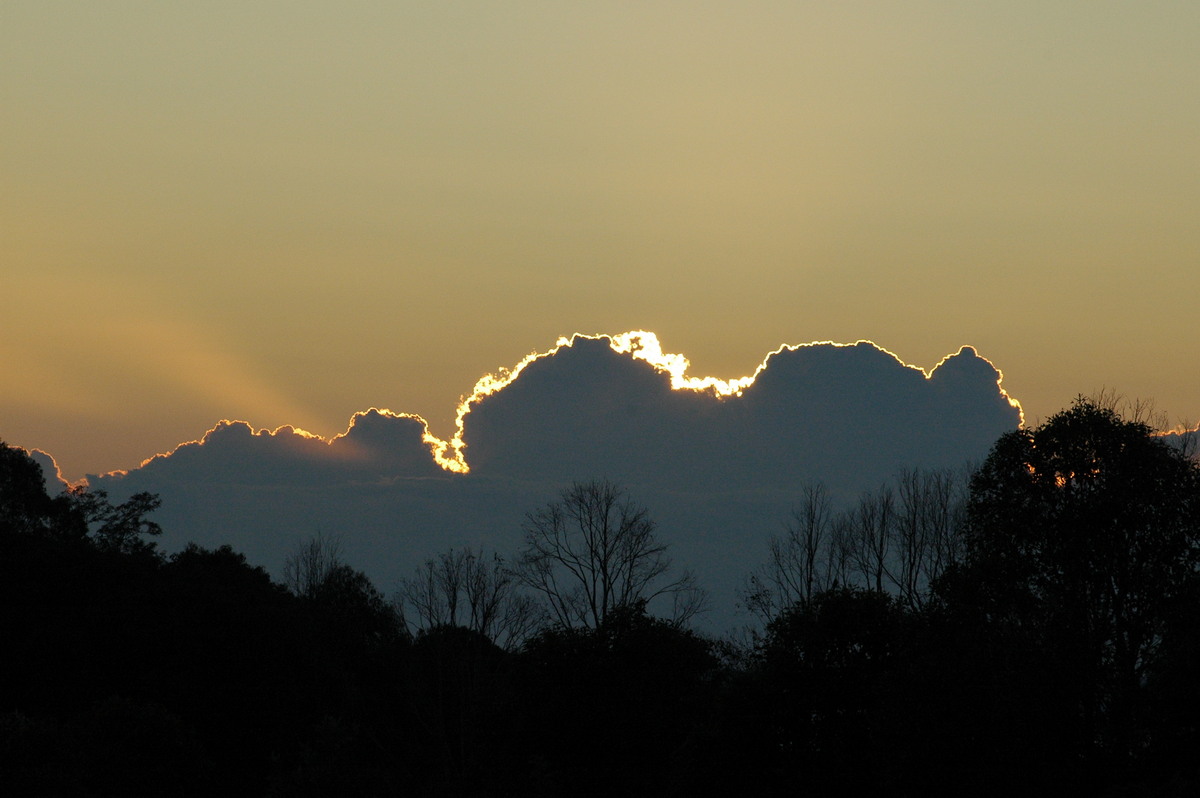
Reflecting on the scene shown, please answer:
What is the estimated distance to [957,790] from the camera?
3600 cm

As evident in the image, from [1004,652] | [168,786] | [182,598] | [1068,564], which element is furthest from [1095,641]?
[182,598]

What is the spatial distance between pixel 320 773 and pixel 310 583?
90.0 metres

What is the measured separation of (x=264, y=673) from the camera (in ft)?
253

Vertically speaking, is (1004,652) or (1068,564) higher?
(1068,564)

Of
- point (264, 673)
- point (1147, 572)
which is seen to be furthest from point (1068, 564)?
point (264, 673)

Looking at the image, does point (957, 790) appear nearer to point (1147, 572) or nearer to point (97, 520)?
point (1147, 572)

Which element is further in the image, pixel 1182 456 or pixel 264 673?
pixel 264 673

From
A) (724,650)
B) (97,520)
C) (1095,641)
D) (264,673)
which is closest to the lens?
(1095,641)

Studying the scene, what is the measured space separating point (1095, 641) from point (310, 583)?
101m

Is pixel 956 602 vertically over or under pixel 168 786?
over

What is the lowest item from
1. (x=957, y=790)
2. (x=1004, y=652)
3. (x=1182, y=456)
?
(x=957, y=790)

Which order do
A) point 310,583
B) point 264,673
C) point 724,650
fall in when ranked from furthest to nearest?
point 310,583, point 264,673, point 724,650

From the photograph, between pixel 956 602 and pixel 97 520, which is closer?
pixel 956 602

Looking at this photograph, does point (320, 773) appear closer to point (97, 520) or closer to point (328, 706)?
point (328, 706)
